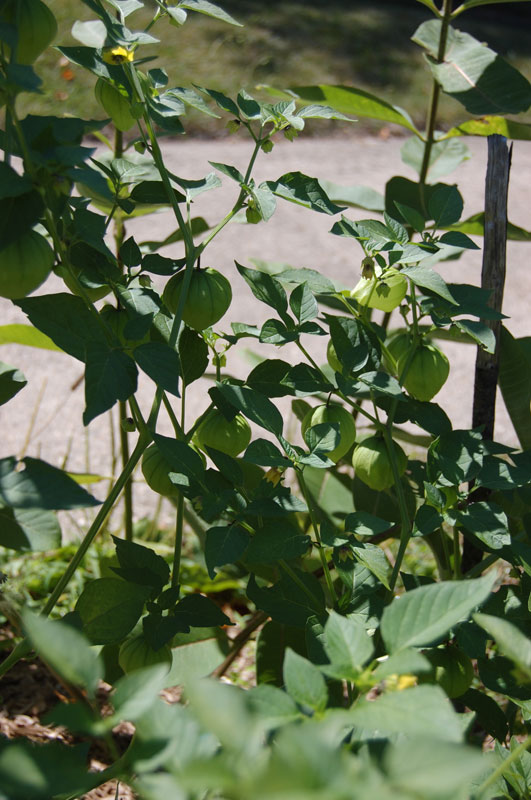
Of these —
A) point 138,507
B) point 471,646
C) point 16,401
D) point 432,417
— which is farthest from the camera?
point 16,401

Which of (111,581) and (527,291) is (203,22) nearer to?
(527,291)

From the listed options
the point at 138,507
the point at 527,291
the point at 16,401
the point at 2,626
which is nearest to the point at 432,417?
the point at 2,626

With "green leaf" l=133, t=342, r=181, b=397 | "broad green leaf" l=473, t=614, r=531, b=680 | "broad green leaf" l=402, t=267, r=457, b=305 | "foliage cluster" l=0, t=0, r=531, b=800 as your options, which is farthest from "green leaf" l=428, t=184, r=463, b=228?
"broad green leaf" l=473, t=614, r=531, b=680

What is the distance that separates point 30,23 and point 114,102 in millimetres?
115

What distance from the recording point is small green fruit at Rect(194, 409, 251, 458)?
0.74m

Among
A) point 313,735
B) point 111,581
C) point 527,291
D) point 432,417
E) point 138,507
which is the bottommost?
point 138,507

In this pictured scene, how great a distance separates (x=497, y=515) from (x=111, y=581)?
0.33 meters

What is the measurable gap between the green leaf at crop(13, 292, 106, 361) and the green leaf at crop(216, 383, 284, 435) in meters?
0.11

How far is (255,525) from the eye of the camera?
27.3 inches

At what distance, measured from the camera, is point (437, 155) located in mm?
1271

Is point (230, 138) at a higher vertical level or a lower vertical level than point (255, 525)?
lower

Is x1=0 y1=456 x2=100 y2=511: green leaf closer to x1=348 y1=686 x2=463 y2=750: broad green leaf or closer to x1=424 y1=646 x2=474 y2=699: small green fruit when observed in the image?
x1=348 y1=686 x2=463 y2=750: broad green leaf

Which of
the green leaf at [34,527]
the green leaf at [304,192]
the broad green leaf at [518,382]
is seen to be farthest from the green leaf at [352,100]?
the green leaf at [34,527]

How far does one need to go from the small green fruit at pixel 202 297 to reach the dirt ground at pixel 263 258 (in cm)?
39
